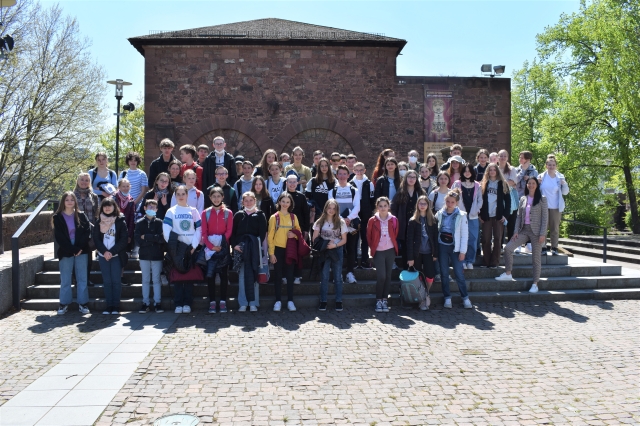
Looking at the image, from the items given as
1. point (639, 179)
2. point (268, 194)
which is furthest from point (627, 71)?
point (268, 194)

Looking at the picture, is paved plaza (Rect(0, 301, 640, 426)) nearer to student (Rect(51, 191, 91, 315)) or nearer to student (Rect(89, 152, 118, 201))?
student (Rect(51, 191, 91, 315))

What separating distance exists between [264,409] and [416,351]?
2.33 metres

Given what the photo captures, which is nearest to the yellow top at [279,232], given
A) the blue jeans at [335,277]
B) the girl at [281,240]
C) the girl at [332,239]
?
the girl at [281,240]

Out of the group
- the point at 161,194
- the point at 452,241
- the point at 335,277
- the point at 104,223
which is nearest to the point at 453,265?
the point at 452,241

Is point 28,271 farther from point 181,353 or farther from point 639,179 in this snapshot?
point 639,179

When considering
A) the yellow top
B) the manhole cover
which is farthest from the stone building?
the manhole cover

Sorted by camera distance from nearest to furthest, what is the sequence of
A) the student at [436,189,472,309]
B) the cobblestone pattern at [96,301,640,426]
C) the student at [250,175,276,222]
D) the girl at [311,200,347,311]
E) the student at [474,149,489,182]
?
the cobblestone pattern at [96,301,640,426] < the girl at [311,200,347,311] < the student at [436,189,472,309] < the student at [250,175,276,222] < the student at [474,149,489,182]

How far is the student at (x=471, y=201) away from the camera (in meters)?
9.38

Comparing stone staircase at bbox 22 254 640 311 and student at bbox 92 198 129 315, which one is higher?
student at bbox 92 198 129 315

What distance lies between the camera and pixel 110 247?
8.16m

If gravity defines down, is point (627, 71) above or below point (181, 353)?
above

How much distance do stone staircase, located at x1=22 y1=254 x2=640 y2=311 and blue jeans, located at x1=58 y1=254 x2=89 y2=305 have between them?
0.28 meters

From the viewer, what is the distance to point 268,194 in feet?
29.3

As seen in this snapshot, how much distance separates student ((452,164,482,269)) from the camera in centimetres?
938
